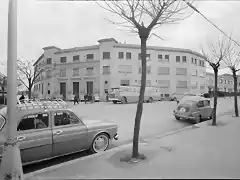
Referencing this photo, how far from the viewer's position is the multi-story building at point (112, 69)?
35.5m

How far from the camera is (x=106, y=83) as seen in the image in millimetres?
35219

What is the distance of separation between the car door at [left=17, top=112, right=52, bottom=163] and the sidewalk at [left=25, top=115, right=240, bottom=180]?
0.67 metres

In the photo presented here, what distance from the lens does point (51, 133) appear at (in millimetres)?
4352

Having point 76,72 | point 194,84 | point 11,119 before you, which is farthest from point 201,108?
point 194,84

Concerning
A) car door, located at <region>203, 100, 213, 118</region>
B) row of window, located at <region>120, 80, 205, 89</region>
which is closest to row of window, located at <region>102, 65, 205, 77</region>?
row of window, located at <region>120, 80, 205, 89</region>

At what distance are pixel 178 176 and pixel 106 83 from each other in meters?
32.4

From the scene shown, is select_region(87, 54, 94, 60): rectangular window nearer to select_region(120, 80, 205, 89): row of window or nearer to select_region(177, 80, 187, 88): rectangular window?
select_region(120, 80, 205, 89): row of window

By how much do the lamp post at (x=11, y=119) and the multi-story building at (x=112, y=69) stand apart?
31.0 meters

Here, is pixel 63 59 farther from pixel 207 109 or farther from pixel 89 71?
pixel 207 109

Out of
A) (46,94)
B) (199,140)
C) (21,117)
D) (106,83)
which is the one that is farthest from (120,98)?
(46,94)

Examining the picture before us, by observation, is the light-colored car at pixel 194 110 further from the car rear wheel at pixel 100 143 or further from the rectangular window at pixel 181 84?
the rectangular window at pixel 181 84

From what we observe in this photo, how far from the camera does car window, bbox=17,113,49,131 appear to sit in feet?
13.6

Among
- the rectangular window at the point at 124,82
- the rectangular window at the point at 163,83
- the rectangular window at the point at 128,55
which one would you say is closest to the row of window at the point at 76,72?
the rectangular window at the point at 124,82

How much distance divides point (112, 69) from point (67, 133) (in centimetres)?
3093
